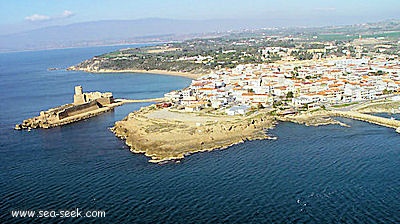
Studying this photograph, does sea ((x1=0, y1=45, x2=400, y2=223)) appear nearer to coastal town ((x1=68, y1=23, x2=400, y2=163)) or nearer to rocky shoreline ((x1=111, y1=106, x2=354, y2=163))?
rocky shoreline ((x1=111, y1=106, x2=354, y2=163))

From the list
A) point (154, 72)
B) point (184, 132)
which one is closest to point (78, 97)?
point (184, 132)

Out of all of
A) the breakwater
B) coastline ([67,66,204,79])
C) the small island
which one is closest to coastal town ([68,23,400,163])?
the breakwater

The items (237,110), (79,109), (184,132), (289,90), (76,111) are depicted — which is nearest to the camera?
(184,132)

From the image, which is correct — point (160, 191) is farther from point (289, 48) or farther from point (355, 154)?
point (289, 48)

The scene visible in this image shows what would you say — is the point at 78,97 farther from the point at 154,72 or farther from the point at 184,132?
the point at 154,72

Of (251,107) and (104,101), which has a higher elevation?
(104,101)
